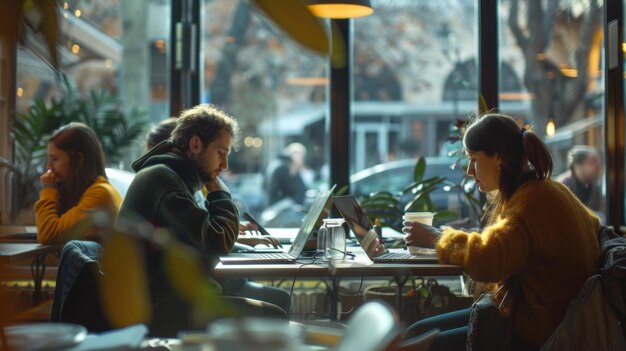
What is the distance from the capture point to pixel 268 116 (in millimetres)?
13305

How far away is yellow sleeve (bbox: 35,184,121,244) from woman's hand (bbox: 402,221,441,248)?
4.71 feet

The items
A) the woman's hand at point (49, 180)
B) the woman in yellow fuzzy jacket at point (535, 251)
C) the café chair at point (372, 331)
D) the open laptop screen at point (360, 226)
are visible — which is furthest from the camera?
the woman's hand at point (49, 180)

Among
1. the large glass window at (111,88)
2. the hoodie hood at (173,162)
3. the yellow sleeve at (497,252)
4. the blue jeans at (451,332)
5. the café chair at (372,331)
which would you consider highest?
the large glass window at (111,88)

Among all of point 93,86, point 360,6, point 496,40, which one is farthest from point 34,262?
point 496,40

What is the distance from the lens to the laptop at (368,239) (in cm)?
336

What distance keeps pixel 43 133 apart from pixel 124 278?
5125 mm

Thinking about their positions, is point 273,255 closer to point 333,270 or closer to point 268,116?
point 333,270

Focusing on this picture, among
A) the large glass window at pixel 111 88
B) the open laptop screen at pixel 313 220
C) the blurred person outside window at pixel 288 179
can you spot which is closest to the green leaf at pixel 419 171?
the open laptop screen at pixel 313 220

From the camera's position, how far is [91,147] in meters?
4.21

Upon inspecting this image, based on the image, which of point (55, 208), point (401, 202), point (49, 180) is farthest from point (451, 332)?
point (49, 180)

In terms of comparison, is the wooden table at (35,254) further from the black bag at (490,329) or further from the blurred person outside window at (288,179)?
the blurred person outside window at (288,179)

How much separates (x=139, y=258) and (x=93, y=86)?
596 centimetres

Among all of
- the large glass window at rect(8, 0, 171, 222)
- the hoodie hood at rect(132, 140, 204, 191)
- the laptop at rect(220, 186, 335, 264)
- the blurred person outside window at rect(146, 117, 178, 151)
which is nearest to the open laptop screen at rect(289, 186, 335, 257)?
the laptop at rect(220, 186, 335, 264)

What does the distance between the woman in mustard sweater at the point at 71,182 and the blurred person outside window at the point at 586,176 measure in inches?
114
